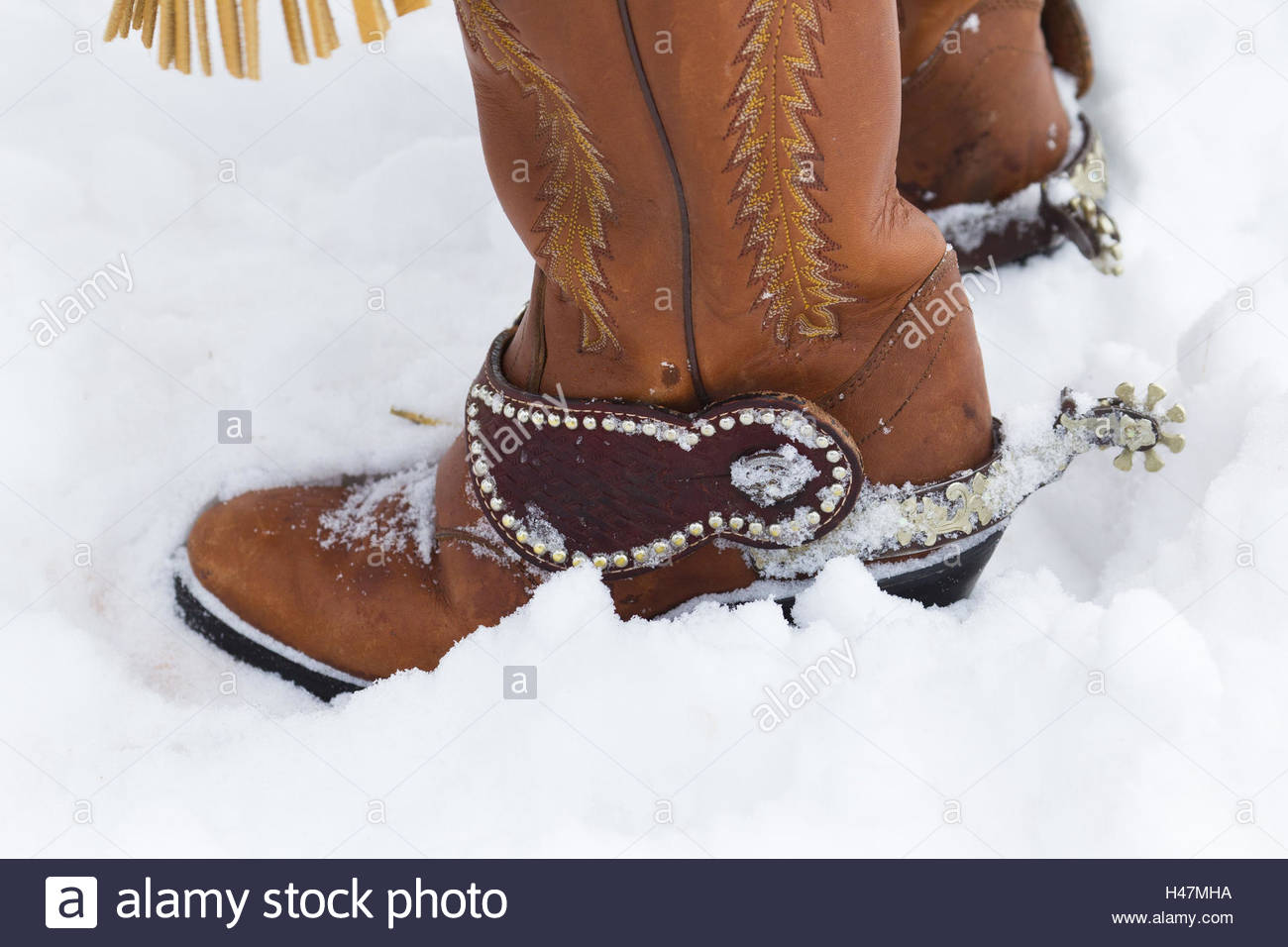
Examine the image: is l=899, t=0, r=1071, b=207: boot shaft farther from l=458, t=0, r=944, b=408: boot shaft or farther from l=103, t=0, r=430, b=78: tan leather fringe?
l=103, t=0, r=430, b=78: tan leather fringe

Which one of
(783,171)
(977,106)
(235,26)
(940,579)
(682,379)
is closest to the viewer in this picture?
(235,26)

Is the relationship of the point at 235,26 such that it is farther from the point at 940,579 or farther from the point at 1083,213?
the point at 1083,213

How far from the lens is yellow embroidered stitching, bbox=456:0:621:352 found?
0.79m

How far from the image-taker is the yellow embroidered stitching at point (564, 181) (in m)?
0.79

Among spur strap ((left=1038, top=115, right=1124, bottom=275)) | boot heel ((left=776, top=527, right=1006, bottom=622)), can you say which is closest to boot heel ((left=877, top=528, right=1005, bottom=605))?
boot heel ((left=776, top=527, right=1006, bottom=622))

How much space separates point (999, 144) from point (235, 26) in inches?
44.3

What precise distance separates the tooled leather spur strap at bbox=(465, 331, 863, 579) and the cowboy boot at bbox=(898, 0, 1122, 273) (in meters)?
0.71

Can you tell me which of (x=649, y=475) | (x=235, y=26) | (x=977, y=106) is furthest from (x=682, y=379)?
(x=977, y=106)

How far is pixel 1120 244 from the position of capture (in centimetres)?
158

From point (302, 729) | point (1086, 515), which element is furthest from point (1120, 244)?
point (302, 729)

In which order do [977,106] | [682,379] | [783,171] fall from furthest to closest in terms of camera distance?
1. [977,106]
2. [682,379]
3. [783,171]

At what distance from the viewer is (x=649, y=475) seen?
0.97m

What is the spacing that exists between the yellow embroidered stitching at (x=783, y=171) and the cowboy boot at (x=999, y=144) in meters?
0.65

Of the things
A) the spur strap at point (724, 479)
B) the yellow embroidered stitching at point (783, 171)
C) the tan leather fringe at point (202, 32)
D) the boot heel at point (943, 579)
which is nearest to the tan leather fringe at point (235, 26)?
the tan leather fringe at point (202, 32)
